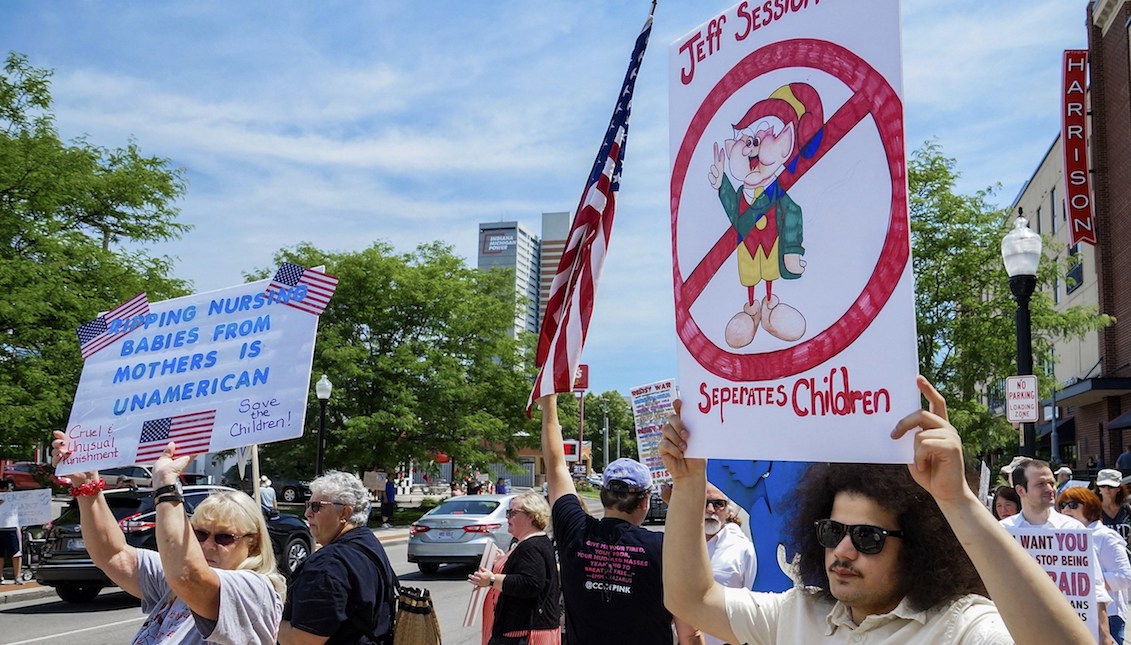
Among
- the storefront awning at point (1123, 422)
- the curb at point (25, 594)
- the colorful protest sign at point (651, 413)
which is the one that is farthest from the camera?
the storefront awning at point (1123, 422)

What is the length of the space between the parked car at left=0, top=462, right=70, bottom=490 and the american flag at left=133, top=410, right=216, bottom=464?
8.04m

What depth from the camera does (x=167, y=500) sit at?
3551 millimetres

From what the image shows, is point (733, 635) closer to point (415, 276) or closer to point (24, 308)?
point (24, 308)

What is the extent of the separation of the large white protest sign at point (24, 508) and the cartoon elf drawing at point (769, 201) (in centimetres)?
1557

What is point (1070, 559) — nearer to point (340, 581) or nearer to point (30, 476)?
point (340, 581)

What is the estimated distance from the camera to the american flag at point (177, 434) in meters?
4.65

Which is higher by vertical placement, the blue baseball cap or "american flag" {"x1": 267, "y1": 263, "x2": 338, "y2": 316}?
"american flag" {"x1": 267, "y1": 263, "x2": 338, "y2": 316}

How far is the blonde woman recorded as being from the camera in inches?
132

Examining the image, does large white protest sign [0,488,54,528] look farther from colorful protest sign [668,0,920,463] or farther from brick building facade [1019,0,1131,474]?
brick building facade [1019,0,1131,474]

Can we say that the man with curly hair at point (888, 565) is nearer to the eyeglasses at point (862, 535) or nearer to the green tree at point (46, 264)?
the eyeglasses at point (862, 535)

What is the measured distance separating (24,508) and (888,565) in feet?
53.4

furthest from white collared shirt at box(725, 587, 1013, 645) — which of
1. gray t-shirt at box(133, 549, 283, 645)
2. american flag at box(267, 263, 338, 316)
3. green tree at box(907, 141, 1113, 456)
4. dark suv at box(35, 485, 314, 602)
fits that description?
green tree at box(907, 141, 1113, 456)

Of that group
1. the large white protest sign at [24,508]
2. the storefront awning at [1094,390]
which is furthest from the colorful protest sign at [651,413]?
the storefront awning at [1094,390]

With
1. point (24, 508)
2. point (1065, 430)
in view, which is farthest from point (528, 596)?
point (1065, 430)
